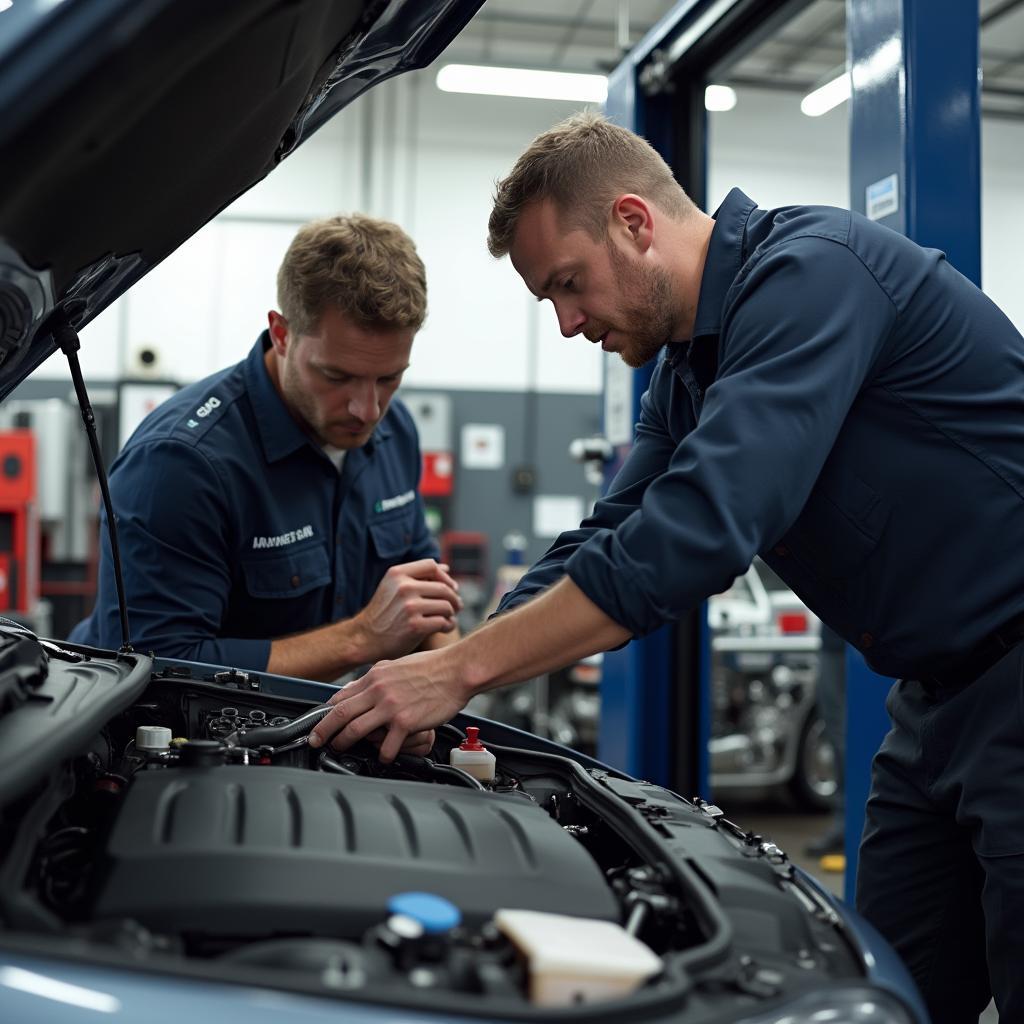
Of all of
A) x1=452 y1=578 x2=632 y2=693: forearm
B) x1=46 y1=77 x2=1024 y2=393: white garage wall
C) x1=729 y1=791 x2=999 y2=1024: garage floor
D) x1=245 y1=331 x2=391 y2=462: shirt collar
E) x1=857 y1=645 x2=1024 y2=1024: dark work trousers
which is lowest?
x1=729 y1=791 x2=999 y2=1024: garage floor

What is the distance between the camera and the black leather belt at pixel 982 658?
4.64ft

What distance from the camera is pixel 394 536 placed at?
2377 millimetres

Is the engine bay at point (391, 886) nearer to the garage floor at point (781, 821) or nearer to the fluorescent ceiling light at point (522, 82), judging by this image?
the garage floor at point (781, 821)

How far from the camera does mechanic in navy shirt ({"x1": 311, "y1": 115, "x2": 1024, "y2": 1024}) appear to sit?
47.6 inches

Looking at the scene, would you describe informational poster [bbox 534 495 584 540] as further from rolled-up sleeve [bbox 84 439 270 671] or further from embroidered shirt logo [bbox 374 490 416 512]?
rolled-up sleeve [bbox 84 439 270 671]

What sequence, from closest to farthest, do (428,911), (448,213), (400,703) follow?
(428,911) → (400,703) → (448,213)

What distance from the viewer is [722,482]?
1.17m

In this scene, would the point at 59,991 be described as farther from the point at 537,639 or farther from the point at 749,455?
the point at 749,455

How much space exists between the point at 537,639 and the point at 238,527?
965mm

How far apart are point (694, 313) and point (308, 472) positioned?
36.3 inches

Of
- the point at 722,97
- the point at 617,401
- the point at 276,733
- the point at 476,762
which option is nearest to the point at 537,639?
the point at 476,762

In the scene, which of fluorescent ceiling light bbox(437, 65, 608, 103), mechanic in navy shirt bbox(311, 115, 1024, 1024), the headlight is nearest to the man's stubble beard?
mechanic in navy shirt bbox(311, 115, 1024, 1024)

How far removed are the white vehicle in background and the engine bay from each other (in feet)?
12.6

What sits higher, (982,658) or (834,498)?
(834,498)
